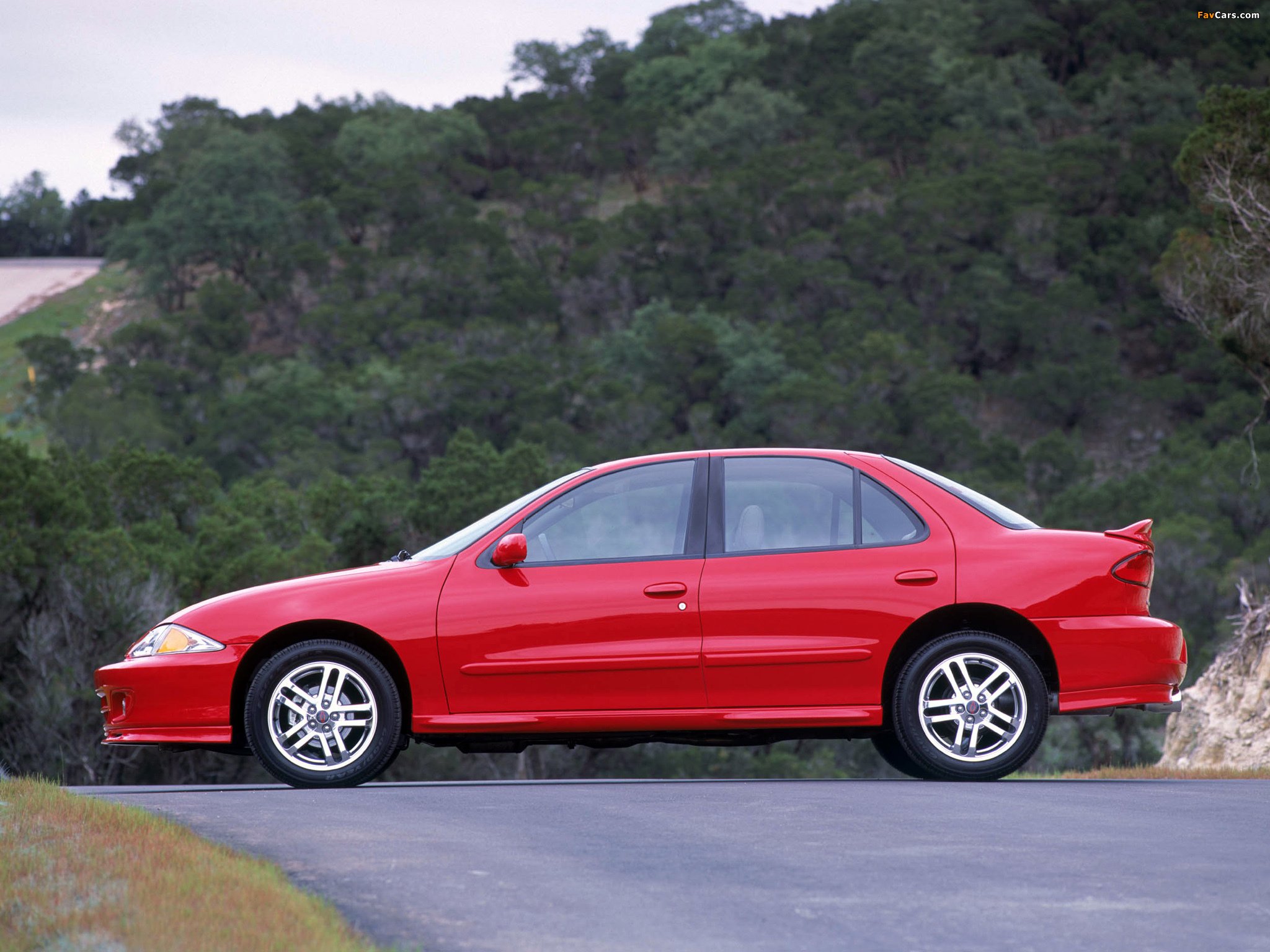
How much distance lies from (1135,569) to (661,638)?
236 centimetres

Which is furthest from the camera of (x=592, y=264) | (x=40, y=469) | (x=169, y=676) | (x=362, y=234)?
(x=362, y=234)

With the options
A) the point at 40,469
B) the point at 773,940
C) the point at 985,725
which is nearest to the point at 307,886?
the point at 773,940

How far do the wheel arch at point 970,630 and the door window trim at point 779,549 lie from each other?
0.39 m

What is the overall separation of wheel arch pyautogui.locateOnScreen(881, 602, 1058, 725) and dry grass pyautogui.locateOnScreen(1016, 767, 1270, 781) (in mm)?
1049

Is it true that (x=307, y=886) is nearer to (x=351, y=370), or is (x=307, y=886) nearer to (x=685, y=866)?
(x=685, y=866)

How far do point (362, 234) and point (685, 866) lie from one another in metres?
105

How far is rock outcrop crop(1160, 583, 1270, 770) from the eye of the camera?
13961 millimetres

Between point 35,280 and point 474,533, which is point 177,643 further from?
point 35,280

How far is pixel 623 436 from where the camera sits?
6750cm

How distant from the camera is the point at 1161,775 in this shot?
1076 centimetres

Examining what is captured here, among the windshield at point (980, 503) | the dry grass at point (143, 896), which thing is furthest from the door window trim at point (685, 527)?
the dry grass at point (143, 896)

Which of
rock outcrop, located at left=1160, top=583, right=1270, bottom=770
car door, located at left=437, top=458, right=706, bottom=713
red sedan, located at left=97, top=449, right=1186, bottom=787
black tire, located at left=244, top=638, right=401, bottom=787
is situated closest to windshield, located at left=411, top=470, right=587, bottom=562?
red sedan, located at left=97, top=449, right=1186, bottom=787

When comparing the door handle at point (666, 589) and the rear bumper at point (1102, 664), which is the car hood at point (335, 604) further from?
the rear bumper at point (1102, 664)

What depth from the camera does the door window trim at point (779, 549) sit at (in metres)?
7.44
